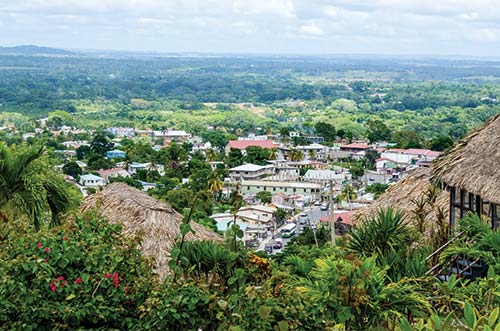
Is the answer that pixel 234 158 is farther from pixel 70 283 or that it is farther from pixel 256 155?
pixel 70 283

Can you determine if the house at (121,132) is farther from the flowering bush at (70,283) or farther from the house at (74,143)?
the flowering bush at (70,283)

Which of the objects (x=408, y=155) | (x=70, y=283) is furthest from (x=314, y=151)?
(x=70, y=283)

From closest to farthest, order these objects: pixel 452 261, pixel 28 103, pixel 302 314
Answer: pixel 302 314 < pixel 452 261 < pixel 28 103

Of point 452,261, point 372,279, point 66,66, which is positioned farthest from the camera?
point 66,66

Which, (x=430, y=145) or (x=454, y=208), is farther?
(x=430, y=145)

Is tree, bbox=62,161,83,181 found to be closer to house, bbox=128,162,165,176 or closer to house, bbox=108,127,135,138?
house, bbox=128,162,165,176

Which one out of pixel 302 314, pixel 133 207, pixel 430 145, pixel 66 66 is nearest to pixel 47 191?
pixel 133 207

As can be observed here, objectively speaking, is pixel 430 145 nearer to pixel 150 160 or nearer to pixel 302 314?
pixel 150 160

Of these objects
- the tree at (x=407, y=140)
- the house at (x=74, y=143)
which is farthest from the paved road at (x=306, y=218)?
the house at (x=74, y=143)
